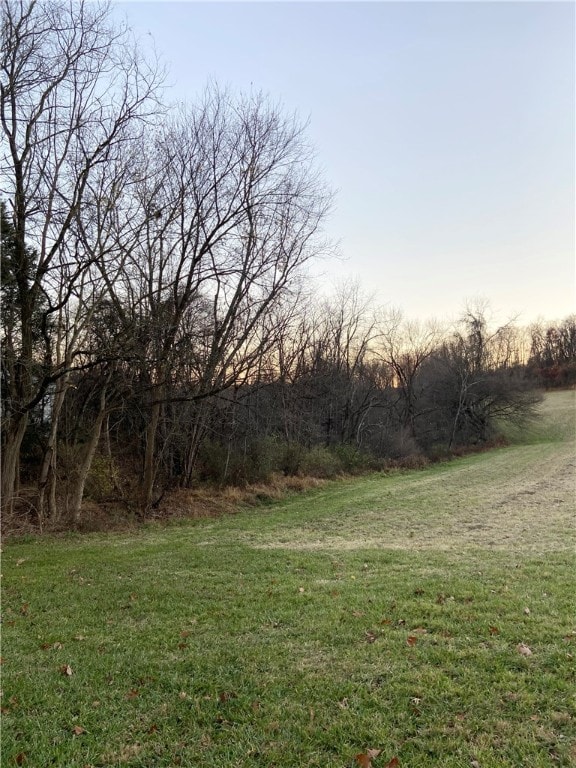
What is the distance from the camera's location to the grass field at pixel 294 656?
3.01m

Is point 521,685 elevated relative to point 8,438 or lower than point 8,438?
lower

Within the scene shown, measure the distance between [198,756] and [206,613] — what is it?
8.66 ft

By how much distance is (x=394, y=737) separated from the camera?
2.99m

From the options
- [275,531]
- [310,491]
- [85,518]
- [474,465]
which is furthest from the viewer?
[474,465]

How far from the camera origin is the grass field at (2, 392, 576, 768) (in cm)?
301

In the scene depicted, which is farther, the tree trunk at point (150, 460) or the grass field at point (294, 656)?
the tree trunk at point (150, 460)

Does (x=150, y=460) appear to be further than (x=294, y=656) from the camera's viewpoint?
Yes

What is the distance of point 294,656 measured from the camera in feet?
13.9

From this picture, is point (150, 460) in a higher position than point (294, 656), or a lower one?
higher

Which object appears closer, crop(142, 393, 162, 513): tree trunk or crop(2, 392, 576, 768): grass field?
crop(2, 392, 576, 768): grass field

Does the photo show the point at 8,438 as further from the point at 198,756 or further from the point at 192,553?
the point at 198,756

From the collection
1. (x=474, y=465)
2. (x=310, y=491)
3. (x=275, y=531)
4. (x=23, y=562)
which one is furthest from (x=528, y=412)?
(x=23, y=562)

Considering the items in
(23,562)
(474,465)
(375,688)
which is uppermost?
(375,688)

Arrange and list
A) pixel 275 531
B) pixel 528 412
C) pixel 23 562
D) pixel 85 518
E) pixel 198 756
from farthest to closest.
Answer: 1. pixel 528 412
2. pixel 85 518
3. pixel 275 531
4. pixel 23 562
5. pixel 198 756
